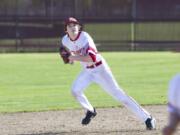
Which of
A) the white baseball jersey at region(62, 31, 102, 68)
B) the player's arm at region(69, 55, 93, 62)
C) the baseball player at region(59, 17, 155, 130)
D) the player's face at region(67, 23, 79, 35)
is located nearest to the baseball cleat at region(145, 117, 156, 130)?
the baseball player at region(59, 17, 155, 130)

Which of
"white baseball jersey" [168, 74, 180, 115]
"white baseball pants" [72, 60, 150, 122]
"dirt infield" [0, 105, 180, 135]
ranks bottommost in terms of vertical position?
"dirt infield" [0, 105, 180, 135]

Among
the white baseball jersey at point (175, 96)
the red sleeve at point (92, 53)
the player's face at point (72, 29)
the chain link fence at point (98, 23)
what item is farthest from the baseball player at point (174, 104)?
the chain link fence at point (98, 23)

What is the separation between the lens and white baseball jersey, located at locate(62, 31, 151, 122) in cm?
934

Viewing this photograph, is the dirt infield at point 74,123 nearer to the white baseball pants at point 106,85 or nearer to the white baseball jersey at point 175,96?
the white baseball pants at point 106,85

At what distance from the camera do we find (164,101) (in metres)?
13.7

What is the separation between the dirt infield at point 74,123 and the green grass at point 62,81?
0.86 m

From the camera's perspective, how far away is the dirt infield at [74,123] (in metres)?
9.67

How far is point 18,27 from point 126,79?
15.6m

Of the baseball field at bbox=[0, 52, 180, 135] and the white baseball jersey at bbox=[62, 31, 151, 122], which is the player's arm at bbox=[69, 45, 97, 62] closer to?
the white baseball jersey at bbox=[62, 31, 151, 122]

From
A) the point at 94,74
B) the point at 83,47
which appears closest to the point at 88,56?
the point at 83,47

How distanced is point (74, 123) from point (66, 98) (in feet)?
11.9

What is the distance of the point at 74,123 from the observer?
10.6 meters

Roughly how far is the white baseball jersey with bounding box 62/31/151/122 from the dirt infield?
512 millimetres

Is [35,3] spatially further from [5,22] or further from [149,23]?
[149,23]
